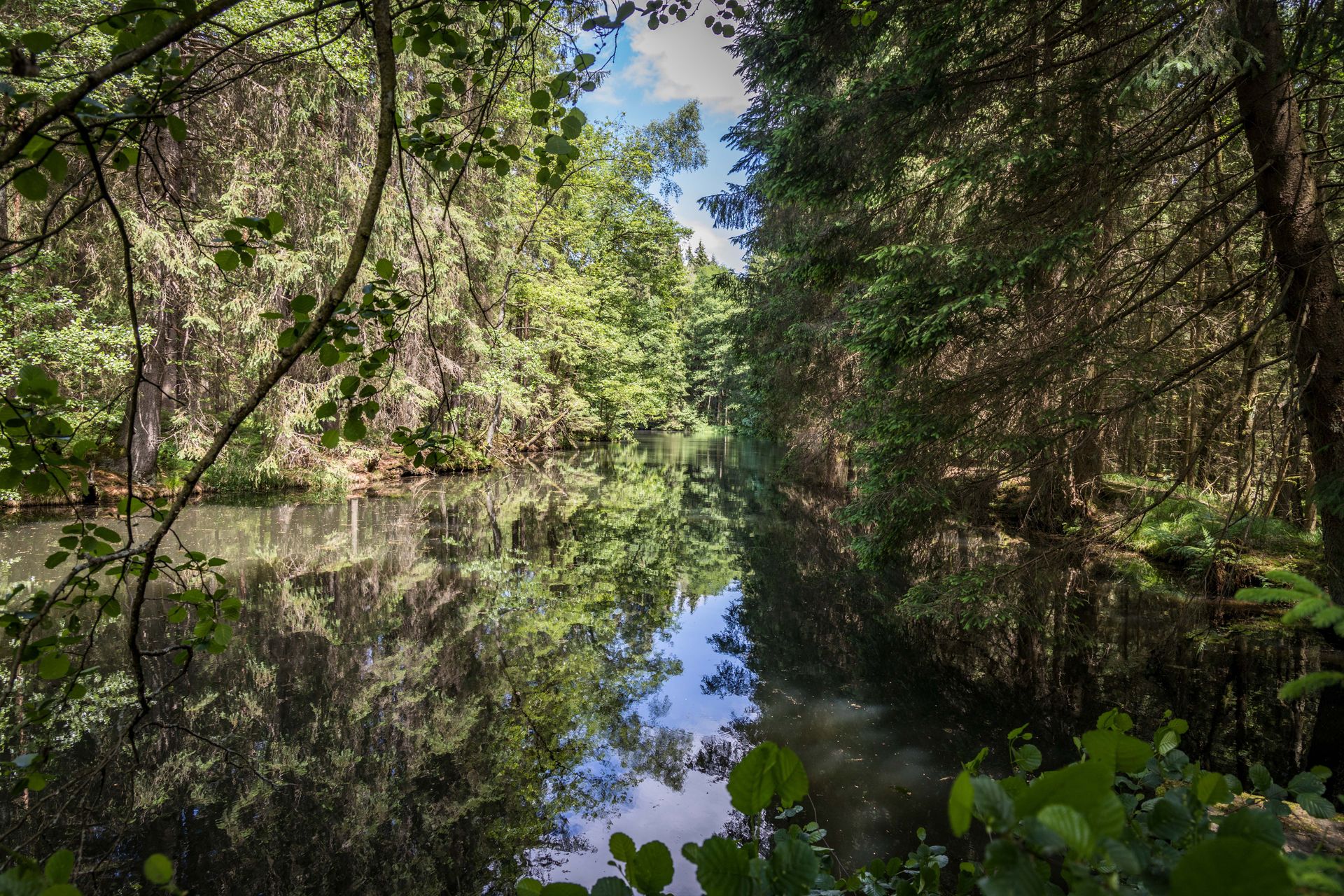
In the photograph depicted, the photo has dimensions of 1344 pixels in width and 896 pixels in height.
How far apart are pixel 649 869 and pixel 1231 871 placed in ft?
2.25

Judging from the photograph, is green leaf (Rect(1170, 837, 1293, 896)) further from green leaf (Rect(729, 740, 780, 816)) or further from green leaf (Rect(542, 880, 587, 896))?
green leaf (Rect(542, 880, 587, 896))

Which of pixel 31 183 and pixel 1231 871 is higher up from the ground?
pixel 31 183

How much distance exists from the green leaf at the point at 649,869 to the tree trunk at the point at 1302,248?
14.7ft

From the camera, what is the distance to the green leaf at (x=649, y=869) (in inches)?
35.1

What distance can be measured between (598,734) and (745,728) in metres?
1.20

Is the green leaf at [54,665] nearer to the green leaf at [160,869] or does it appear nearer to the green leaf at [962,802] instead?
the green leaf at [160,869]

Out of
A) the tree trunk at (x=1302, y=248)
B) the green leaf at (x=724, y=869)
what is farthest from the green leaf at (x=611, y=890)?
the tree trunk at (x=1302, y=248)

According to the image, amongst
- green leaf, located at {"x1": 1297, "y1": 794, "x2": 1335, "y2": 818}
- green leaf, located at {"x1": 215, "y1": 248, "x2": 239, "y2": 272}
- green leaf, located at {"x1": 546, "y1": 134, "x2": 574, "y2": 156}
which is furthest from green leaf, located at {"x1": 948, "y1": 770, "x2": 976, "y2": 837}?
green leaf, located at {"x1": 215, "y1": 248, "x2": 239, "y2": 272}

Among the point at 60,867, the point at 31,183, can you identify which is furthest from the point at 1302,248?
the point at 60,867

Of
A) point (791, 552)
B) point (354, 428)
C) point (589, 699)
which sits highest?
point (354, 428)

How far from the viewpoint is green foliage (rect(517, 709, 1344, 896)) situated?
51 cm

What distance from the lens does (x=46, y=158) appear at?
1033mm

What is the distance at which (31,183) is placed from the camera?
3.39ft

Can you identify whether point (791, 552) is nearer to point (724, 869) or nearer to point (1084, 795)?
point (724, 869)
